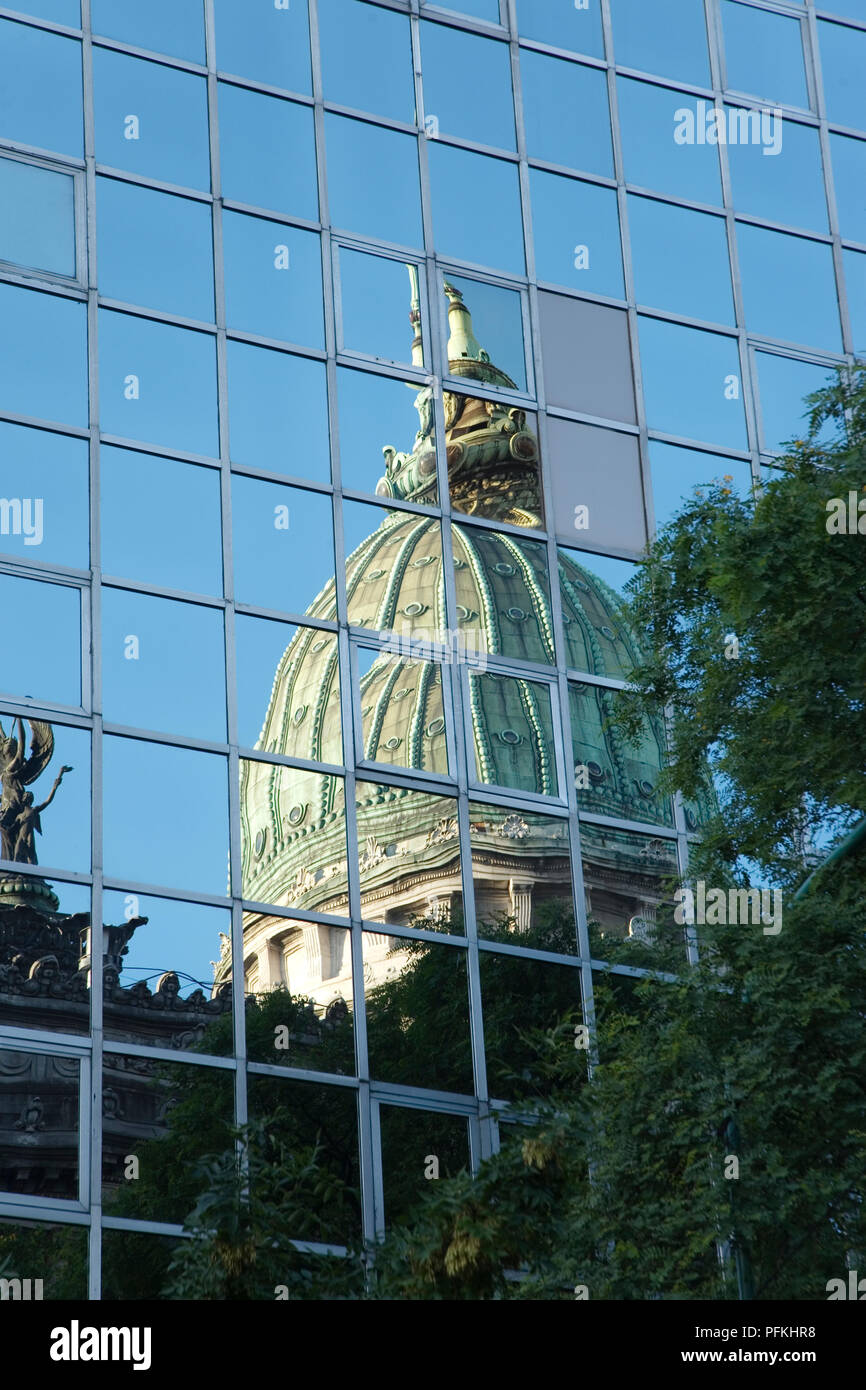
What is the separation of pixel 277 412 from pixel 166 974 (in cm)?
938

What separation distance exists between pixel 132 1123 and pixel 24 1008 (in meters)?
2.04

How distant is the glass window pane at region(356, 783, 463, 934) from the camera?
37.5 meters

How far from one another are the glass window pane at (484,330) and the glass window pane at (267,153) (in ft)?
8.72

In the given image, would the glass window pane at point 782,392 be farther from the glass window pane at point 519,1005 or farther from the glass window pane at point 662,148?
the glass window pane at point 519,1005

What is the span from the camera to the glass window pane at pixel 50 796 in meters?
35.6

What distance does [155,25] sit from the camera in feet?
138

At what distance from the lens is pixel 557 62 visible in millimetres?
45344

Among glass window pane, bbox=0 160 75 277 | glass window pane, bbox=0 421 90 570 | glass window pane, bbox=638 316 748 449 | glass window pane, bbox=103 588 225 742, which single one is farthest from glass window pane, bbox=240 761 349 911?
glass window pane, bbox=638 316 748 449

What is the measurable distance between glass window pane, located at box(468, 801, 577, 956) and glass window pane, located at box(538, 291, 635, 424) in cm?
750

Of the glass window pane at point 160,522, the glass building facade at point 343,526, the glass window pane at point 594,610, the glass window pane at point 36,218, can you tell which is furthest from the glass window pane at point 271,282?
the glass window pane at point 594,610

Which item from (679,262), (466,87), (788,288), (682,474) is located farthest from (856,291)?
(466,87)

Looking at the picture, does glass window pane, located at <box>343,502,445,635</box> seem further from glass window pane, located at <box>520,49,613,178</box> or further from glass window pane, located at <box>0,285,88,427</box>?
glass window pane, located at <box>520,49,613,178</box>
